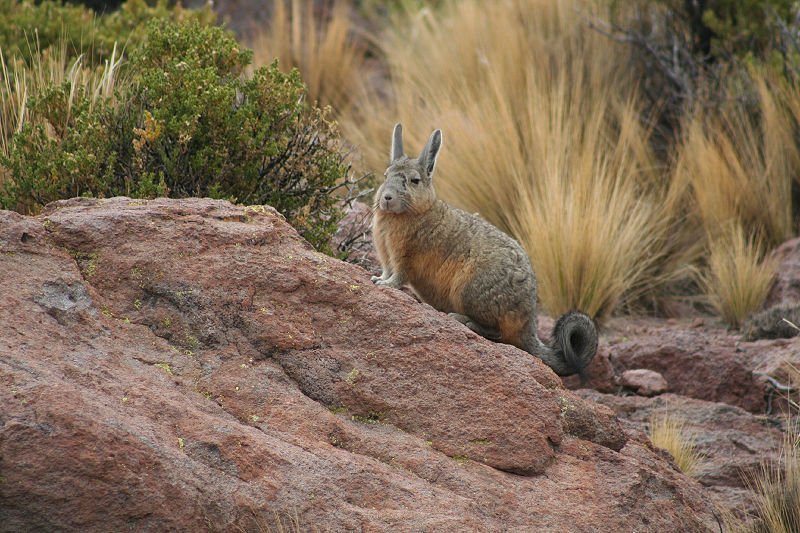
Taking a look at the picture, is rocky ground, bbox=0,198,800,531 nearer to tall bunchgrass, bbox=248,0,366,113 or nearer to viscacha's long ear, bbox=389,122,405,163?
viscacha's long ear, bbox=389,122,405,163

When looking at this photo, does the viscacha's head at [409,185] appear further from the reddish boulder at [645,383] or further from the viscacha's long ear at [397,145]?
the reddish boulder at [645,383]

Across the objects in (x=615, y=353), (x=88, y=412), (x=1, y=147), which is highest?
(x=88, y=412)

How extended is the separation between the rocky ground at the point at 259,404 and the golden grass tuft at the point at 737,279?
4.59m

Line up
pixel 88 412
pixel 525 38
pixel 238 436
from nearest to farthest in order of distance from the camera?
pixel 88 412 → pixel 238 436 → pixel 525 38

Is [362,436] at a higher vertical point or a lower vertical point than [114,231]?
lower

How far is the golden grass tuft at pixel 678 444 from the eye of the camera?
19.4 feet

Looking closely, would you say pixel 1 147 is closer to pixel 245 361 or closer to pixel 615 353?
pixel 245 361

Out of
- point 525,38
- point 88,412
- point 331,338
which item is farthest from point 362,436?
point 525,38

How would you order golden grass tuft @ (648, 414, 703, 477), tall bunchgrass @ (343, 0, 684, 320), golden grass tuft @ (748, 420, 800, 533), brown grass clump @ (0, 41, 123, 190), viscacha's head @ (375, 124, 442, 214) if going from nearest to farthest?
golden grass tuft @ (748, 420, 800, 533) < golden grass tuft @ (648, 414, 703, 477) < viscacha's head @ (375, 124, 442, 214) < brown grass clump @ (0, 41, 123, 190) < tall bunchgrass @ (343, 0, 684, 320)

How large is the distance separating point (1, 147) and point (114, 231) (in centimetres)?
283

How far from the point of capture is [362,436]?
3955 mm

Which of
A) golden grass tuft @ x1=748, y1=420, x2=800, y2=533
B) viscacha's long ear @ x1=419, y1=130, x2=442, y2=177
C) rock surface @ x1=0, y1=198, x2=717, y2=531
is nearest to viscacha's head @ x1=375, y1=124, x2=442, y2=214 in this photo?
viscacha's long ear @ x1=419, y1=130, x2=442, y2=177

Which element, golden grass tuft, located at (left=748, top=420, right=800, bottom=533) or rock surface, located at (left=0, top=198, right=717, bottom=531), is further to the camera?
golden grass tuft, located at (left=748, top=420, right=800, bottom=533)

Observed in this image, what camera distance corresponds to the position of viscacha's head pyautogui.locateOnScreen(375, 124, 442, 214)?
20.5 ft
